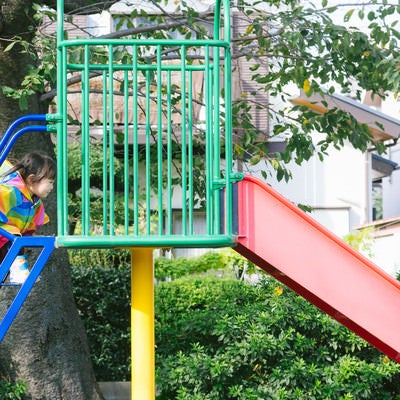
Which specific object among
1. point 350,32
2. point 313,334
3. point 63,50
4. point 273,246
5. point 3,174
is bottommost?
point 313,334

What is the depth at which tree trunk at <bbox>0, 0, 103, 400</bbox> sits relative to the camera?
20.9 feet

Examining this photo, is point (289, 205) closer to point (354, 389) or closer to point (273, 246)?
point (273, 246)

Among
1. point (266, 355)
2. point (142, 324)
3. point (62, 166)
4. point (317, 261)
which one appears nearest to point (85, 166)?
point (62, 166)

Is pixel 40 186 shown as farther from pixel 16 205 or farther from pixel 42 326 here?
pixel 42 326

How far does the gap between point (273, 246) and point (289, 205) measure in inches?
9.6

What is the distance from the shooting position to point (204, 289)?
25.5ft

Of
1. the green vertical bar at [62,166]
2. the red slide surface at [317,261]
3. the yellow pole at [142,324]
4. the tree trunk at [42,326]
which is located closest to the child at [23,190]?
the green vertical bar at [62,166]

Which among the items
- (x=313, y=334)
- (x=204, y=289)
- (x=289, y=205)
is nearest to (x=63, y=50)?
(x=289, y=205)

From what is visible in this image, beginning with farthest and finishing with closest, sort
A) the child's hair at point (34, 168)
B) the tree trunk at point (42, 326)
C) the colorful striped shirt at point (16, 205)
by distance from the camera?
the tree trunk at point (42, 326)
the child's hair at point (34, 168)
the colorful striped shirt at point (16, 205)

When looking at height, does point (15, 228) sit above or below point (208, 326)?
above

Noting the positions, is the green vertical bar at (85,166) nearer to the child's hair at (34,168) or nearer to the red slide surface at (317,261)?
the child's hair at (34,168)

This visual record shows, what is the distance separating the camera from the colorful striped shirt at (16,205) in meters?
4.45

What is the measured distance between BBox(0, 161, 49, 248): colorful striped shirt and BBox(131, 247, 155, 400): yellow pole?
634 mm

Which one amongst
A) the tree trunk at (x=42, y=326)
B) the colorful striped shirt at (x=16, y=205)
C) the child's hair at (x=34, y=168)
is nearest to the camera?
the colorful striped shirt at (x=16, y=205)
